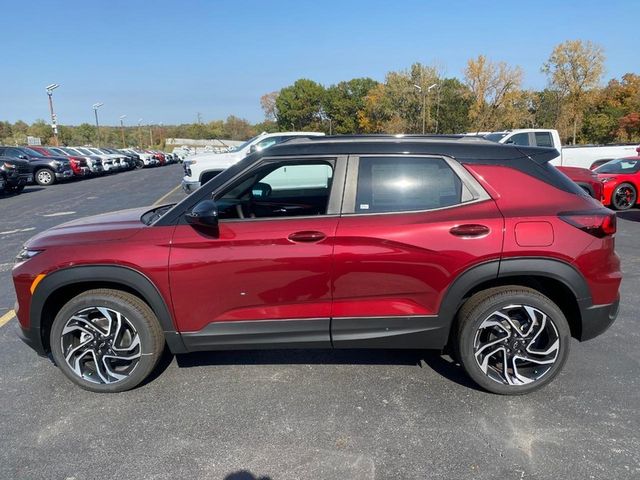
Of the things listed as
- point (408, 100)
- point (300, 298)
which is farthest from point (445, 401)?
point (408, 100)

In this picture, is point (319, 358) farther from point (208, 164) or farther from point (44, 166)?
point (44, 166)

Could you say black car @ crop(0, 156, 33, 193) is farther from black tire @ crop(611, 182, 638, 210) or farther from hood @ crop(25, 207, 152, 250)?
black tire @ crop(611, 182, 638, 210)

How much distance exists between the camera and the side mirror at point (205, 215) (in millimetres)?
2938

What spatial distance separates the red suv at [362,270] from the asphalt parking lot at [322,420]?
10.0 inches

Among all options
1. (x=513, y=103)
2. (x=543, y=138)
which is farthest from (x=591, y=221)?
(x=513, y=103)

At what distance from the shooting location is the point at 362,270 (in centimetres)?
301

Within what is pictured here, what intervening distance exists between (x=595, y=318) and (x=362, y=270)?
63.0 inches

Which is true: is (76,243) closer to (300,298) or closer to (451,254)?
Result: (300,298)

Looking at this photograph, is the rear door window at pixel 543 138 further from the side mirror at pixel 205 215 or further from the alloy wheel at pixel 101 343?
the alloy wheel at pixel 101 343

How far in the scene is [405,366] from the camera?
3.62 m

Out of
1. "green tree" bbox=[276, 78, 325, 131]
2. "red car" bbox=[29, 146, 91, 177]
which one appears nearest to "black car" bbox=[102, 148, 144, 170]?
"red car" bbox=[29, 146, 91, 177]

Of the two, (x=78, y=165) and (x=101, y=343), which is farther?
(x=78, y=165)

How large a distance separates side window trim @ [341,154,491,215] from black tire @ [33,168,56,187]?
73.4ft

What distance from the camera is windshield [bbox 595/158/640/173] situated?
10.8 metres
